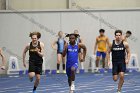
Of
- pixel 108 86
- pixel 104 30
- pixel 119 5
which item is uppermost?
pixel 119 5

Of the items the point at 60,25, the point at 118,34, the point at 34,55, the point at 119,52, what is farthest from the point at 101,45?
the point at 34,55

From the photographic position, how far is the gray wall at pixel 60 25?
24.2m

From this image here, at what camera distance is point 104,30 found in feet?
77.2

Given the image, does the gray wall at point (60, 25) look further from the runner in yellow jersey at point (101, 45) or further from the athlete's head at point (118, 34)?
the athlete's head at point (118, 34)

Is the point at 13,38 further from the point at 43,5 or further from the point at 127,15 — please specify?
the point at 127,15

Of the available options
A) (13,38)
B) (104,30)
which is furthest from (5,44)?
(104,30)

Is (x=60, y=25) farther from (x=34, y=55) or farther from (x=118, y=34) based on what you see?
(x=118, y=34)

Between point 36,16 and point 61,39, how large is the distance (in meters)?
2.19

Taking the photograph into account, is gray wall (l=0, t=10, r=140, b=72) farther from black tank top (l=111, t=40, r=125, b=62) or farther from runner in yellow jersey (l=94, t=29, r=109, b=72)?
black tank top (l=111, t=40, r=125, b=62)

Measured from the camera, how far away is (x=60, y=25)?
79.5 ft

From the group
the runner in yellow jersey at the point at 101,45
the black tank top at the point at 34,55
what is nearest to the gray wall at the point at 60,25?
the runner in yellow jersey at the point at 101,45

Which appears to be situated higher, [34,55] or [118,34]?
[118,34]

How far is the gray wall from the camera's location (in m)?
24.2

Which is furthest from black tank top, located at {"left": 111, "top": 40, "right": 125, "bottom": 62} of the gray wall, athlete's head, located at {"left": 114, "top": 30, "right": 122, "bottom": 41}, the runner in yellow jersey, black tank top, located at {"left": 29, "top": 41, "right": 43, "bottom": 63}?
the gray wall
